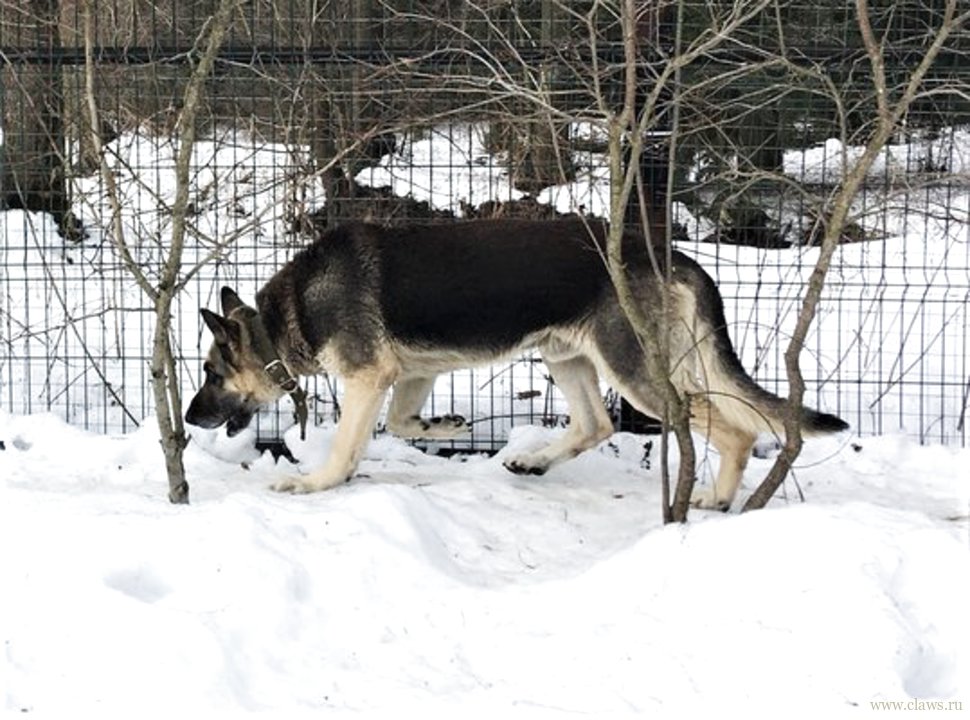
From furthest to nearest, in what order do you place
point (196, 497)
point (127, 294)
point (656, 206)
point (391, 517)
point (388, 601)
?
point (127, 294) < point (656, 206) < point (196, 497) < point (391, 517) < point (388, 601)

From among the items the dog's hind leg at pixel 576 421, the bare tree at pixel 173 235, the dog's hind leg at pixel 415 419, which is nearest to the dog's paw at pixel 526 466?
the dog's hind leg at pixel 576 421

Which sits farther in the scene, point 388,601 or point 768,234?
point 768,234

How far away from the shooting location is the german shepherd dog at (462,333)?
7.15 metres

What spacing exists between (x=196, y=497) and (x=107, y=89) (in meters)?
2.85

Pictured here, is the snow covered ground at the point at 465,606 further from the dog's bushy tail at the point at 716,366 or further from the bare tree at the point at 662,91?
the bare tree at the point at 662,91

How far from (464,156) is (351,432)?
6.36 ft

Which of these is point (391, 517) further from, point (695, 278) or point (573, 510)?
point (695, 278)

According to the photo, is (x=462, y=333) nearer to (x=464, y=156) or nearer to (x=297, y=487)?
(x=297, y=487)

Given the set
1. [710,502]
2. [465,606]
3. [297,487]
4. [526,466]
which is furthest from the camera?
[526,466]

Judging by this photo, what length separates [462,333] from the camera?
7.53 meters

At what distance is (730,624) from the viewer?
5.12 m

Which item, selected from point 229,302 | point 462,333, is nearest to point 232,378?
point 229,302

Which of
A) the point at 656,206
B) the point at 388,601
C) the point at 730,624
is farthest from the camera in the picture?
the point at 656,206

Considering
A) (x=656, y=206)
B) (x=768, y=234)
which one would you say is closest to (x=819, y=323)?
(x=768, y=234)
